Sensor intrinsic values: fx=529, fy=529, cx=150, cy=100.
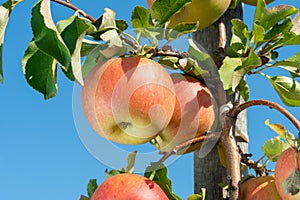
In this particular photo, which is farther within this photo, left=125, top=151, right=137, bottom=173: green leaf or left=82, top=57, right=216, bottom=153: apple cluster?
left=125, top=151, right=137, bottom=173: green leaf

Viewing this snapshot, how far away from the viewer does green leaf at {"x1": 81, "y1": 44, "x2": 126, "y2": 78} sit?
1105mm

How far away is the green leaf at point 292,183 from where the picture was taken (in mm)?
1016

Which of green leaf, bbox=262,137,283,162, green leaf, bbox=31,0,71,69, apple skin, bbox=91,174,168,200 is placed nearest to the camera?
green leaf, bbox=31,0,71,69

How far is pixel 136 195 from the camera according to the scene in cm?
105

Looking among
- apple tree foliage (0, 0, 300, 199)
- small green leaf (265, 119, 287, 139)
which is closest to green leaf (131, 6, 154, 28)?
apple tree foliage (0, 0, 300, 199)

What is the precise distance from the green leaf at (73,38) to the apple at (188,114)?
322 millimetres

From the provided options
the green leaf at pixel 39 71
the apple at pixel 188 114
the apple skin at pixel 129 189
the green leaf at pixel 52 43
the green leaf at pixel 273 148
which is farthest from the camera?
the green leaf at pixel 273 148

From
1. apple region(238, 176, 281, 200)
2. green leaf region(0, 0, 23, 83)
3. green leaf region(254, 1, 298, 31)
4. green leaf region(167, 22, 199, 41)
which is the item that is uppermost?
green leaf region(0, 0, 23, 83)

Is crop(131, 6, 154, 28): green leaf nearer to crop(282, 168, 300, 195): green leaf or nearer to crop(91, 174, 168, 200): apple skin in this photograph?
crop(91, 174, 168, 200): apple skin

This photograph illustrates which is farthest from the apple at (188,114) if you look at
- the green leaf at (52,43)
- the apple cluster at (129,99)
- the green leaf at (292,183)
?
the green leaf at (52,43)

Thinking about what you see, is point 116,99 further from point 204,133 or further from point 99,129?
point 204,133

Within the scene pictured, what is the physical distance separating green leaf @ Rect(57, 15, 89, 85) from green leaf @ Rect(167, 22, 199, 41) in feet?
0.81

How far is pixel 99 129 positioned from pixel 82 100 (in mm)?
69

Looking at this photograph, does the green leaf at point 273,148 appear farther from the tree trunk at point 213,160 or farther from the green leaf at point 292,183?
the green leaf at point 292,183
